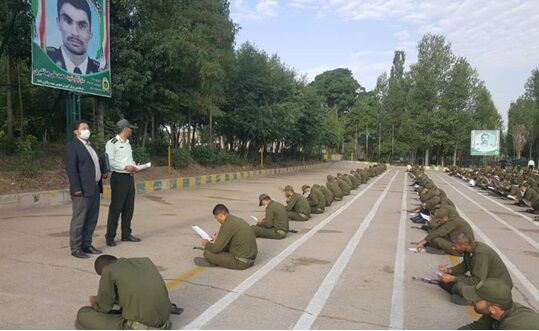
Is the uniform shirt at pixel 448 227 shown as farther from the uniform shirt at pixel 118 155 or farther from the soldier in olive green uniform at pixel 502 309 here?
the uniform shirt at pixel 118 155

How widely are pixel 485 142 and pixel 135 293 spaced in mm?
56238

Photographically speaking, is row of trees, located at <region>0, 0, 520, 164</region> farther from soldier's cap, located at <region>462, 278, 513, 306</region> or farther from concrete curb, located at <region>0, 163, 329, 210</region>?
soldier's cap, located at <region>462, 278, 513, 306</region>

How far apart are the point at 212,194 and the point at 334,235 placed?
335 inches

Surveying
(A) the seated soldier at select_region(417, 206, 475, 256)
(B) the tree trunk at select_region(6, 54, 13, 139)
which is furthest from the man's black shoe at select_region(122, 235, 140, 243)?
(B) the tree trunk at select_region(6, 54, 13, 139)

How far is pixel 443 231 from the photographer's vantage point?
25.5 feet

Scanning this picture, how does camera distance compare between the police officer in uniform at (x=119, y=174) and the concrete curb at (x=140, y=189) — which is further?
the concrete curb at (x=140, y=189)

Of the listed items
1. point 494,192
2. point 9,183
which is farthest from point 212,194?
point 494,192

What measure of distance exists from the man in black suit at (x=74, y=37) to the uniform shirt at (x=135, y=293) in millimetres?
10244

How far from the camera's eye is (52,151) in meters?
16.1

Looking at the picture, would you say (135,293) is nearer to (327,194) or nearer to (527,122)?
(327,194)

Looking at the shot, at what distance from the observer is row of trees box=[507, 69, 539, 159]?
67562 millimetres

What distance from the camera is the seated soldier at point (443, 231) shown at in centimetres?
770

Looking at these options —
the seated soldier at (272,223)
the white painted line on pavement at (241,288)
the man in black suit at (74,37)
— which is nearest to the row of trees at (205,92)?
the man in black suit at (74,37)

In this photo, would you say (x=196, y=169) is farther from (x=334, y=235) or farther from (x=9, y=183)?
(x=334, y=235)
